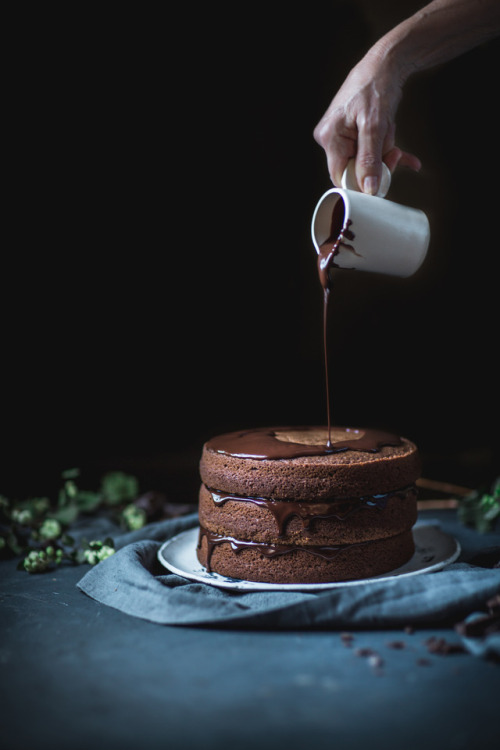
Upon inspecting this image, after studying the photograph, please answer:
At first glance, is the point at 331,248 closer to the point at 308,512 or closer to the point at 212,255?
the point at 308,512

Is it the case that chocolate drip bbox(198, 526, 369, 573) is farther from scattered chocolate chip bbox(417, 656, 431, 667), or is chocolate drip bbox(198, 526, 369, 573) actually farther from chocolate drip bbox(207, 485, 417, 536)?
scattered chocolate chip bbox(417, 656, 431, 667)

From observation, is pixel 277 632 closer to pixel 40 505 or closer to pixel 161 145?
pixel 40 505

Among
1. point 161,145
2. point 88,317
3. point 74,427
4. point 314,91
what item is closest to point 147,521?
point 74,427

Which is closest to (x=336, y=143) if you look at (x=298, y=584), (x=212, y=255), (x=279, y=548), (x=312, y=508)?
(x=312, y=508)

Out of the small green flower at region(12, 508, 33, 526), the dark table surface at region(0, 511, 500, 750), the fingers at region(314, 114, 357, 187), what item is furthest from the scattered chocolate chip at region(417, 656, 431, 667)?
the small green flower at region(12, 508, 33, 526)

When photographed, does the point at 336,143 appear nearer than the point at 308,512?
No
